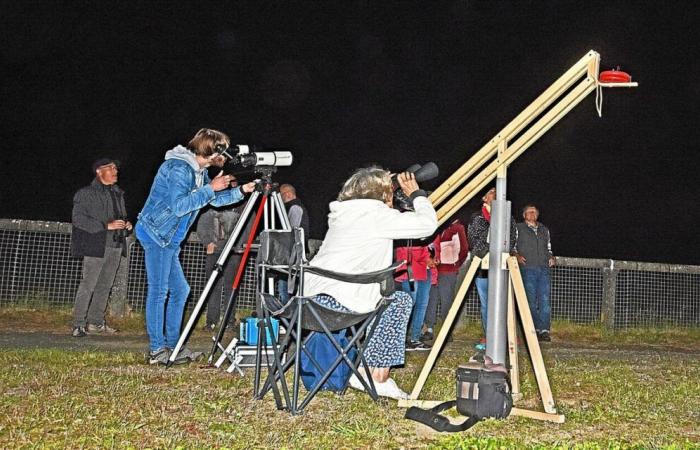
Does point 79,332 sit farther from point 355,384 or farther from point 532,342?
point 532,342

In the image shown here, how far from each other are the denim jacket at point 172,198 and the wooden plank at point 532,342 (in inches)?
90.4

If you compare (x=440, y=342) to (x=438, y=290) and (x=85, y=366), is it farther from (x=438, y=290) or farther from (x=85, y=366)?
(x=438, y=290)

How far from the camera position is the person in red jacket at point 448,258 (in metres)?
7.76

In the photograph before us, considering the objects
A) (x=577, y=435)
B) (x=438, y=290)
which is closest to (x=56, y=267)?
(x=438, y=290)

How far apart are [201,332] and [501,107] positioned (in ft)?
61.6

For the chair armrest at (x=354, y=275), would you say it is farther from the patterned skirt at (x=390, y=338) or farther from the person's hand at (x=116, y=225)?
the person's hand at (x=116, y=225)

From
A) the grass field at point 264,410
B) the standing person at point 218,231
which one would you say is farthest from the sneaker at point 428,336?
the standing person at point 218,231

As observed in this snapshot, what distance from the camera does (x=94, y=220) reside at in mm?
7074

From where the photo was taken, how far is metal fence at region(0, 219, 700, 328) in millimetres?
7941

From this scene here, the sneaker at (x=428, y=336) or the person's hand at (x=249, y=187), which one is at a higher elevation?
the person's hand at (x=249, y=187)

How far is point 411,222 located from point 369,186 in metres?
0.41

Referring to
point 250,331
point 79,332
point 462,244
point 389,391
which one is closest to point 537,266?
point 462,244

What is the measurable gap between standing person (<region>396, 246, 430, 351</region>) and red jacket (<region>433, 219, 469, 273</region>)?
1.10 ft

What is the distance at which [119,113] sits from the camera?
23.9 meters
